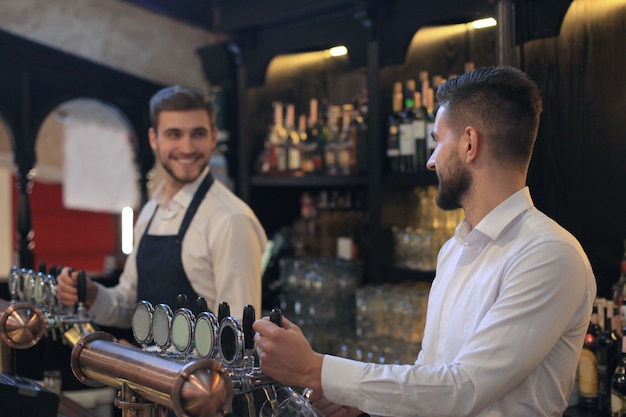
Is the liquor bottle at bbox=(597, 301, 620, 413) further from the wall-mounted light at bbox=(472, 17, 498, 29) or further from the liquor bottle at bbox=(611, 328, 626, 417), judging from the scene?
the wall-mounted light at bbox=(472, 17, 498, 29)

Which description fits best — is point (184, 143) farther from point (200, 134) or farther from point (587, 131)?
point (587, 131)

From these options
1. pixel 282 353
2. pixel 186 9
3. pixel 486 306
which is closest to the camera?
pixel 282 353

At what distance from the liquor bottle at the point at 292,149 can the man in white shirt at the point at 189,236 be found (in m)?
1.33

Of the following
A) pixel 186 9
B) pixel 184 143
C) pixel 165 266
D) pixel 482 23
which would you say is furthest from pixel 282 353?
pixel 186 9

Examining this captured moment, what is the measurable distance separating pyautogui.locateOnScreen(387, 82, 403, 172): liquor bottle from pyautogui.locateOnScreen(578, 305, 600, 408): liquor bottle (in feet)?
3.80

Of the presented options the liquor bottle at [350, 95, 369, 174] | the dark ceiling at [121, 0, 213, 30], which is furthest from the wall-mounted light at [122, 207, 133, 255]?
the liquor bottle at [350, 95, 369, 174]

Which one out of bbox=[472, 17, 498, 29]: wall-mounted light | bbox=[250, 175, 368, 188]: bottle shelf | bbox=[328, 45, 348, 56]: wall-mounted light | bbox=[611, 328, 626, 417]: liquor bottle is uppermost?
bbox=[328, 45, 348, 56]: wall-mounted light

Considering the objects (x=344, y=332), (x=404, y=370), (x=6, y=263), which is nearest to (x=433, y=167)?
(x=404, y=370)

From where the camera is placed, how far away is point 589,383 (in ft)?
8.59

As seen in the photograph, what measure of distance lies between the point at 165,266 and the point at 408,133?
1.29m

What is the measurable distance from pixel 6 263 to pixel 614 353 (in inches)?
260

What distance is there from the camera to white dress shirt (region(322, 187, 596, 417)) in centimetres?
144

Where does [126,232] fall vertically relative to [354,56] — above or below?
below

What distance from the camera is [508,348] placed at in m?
1.44
